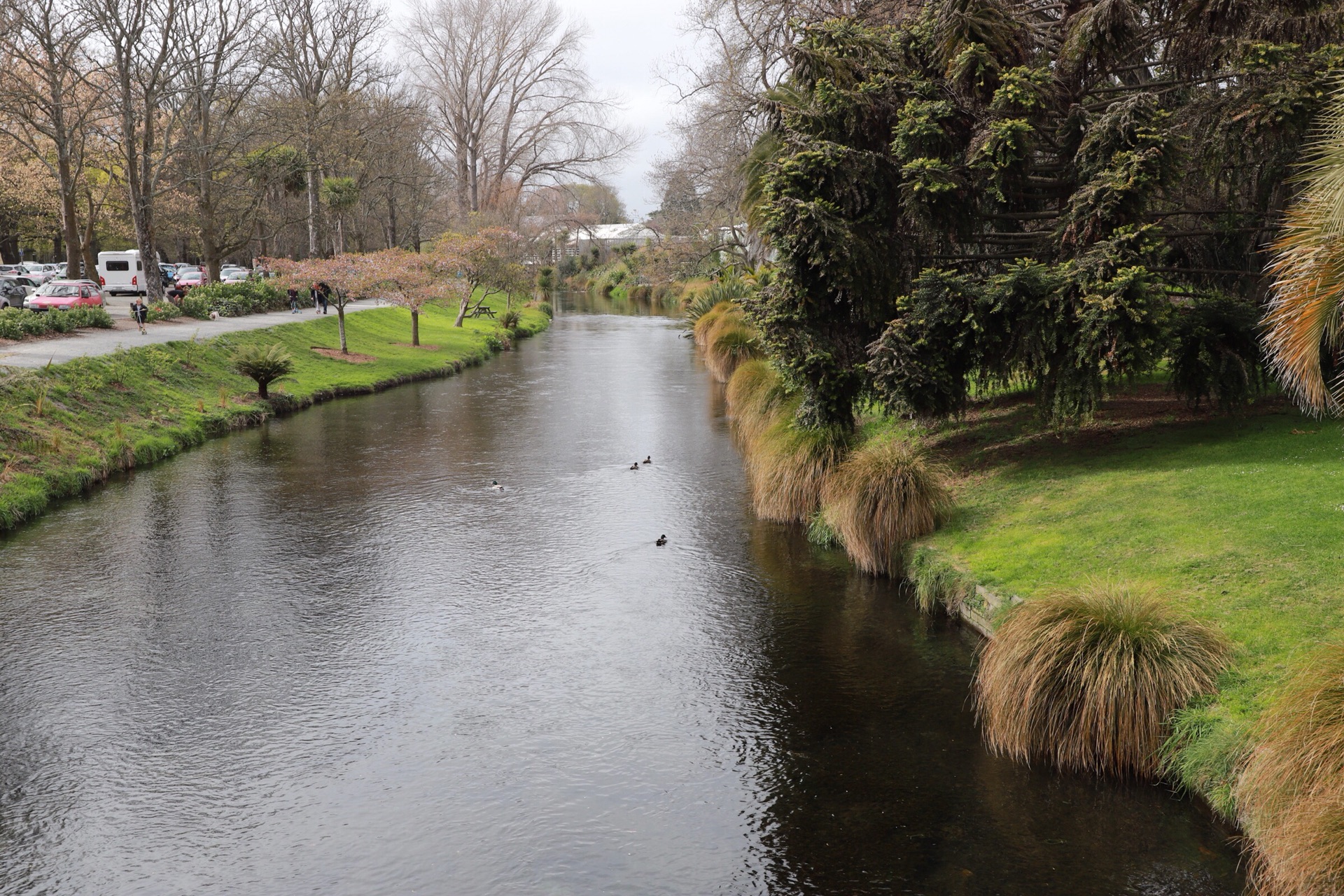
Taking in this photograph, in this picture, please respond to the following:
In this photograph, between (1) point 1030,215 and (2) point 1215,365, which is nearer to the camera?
(2) point 1215,365


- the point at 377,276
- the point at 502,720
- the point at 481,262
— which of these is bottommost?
the point at 502,720

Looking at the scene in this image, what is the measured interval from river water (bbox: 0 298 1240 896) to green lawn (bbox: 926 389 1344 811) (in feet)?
4.31

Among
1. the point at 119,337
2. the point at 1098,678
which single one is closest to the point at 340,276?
the point at 119,337

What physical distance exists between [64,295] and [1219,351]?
40.9 meters

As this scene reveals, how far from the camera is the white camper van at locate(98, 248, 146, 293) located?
164 feet

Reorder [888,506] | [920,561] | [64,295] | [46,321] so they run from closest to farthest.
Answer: [920,561] < [888,506] < [46,321] < [64,295]

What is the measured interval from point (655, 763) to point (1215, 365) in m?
9.82

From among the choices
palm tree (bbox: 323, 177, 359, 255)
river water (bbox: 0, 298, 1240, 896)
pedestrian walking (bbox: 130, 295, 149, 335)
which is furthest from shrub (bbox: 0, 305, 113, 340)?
palm tree (bbox: 323, 177, 359, 255)

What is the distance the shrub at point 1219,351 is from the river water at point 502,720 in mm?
5232

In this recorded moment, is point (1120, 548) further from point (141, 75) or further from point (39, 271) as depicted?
point (39, 271)

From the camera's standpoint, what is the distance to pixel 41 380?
22.4 m

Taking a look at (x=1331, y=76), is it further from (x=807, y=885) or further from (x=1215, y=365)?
(x=807, y=885)

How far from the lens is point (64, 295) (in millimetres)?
39938

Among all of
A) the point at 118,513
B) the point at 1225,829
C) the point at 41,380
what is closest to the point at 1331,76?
the point at 1225,829
